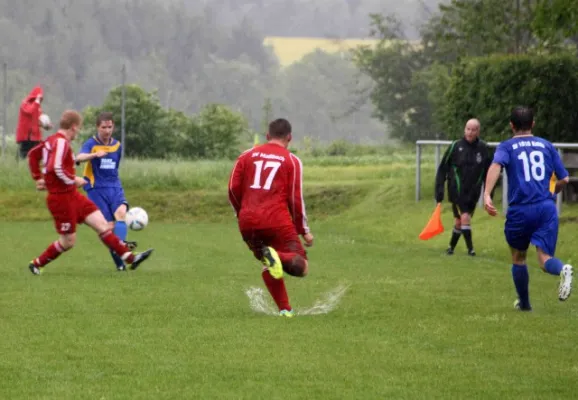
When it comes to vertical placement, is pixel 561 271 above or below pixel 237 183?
below

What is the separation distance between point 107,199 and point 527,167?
6.75m

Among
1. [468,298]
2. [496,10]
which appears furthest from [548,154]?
[496,10]

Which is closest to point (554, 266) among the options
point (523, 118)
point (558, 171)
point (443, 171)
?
point (558, 171)

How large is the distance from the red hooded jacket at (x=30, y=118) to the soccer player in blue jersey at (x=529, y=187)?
892 inches

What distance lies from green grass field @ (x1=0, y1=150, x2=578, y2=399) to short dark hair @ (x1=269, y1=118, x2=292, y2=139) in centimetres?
162

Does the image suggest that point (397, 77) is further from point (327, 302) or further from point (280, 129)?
point (280, 129)

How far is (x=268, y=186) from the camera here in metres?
12.4

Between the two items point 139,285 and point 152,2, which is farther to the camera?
point 152,2

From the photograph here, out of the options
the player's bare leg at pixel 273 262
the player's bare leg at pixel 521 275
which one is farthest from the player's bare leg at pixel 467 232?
the player's bare leg at pixel 273 262

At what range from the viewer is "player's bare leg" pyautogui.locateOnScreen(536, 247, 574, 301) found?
12.3 meters

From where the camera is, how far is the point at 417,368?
982 centimetres

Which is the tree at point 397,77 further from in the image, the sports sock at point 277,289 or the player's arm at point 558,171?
the sports sock at point 277,289

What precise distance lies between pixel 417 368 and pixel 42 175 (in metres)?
7.63

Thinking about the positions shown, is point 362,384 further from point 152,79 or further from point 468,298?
point 152,79
